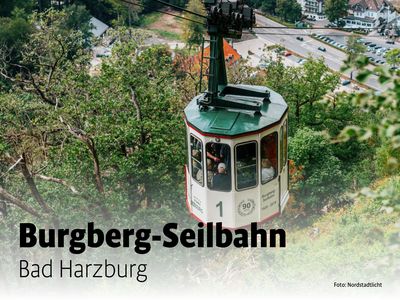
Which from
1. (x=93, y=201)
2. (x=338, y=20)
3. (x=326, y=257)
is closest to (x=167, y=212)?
(x=93, y=201)

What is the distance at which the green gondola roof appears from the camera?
10852 mm

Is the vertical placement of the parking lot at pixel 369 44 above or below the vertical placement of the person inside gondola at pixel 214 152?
below

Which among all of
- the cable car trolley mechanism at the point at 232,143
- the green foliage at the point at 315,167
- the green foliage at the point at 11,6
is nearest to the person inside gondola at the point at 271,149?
the cable car trolley mechanism at the point at 232,143

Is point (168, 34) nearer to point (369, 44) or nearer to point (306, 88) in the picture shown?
point (369, 44)

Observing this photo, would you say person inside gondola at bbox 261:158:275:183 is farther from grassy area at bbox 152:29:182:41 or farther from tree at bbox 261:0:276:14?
tree at bbox 261:0:276:14

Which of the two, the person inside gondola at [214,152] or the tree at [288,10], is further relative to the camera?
the tree at [288,10]

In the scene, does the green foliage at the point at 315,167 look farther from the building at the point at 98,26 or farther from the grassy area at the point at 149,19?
the grassy area at the point at 149,19

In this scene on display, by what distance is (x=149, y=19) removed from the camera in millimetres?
76000

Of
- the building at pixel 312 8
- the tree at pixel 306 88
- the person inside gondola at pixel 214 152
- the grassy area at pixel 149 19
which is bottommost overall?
the building at pixel 312 8

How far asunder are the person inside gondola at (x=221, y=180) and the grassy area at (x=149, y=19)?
6551 cm

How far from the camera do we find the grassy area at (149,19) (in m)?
74.8

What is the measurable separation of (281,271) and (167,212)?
4253 mm

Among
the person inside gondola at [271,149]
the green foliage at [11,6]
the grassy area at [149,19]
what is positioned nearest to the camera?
the person inside gondola at [271,149]

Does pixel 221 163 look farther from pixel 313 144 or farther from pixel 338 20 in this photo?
pixel 338 20
